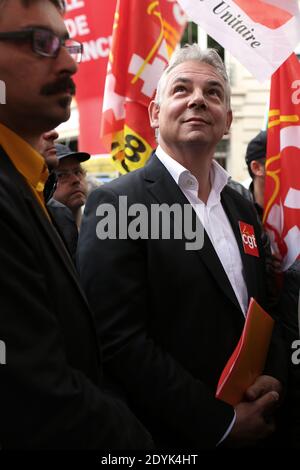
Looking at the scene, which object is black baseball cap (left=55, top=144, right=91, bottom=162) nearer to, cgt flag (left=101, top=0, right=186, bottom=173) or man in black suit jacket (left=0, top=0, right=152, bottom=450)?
cgt flag (left=101, top=0, right=186, bottom=173)

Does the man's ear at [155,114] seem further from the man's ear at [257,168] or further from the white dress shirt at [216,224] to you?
the man's ear at [257,168]

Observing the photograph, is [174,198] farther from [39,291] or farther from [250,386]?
[39,291]

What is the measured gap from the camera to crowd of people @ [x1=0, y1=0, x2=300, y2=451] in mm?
1037

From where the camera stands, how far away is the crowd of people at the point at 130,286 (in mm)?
1037

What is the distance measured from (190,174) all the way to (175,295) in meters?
0.44

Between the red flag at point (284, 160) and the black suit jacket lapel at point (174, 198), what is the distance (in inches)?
21.6

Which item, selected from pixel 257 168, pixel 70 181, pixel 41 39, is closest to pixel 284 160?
pixel 257 168

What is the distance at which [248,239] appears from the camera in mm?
2051

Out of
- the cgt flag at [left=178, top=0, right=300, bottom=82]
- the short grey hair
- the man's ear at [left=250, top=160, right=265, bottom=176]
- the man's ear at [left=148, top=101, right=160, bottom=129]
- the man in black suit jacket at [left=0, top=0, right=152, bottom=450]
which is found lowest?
the man in black suit jacket at [left=0, top=0, right=152, bottom=450]

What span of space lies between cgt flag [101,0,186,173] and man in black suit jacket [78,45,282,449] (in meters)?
0.81

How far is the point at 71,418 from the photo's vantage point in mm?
1041

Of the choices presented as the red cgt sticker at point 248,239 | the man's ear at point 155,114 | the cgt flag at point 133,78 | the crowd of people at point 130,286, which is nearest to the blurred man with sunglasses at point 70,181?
the cgt flag at point 133,78

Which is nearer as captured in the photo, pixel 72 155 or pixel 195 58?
pixel 195 58

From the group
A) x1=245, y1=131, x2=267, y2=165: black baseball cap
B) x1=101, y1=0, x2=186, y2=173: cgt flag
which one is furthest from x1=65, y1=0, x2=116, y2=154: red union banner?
x1=245, y1=131, x2=267, y2=165: black baseball cap
